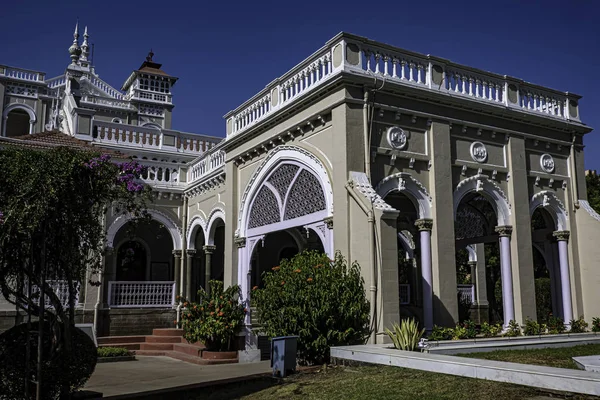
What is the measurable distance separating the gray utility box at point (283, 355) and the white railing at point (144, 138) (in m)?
13.3

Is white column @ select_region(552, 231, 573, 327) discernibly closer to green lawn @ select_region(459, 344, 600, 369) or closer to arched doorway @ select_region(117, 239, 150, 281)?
green lawn @ select_region(459, 344, 600, 369)

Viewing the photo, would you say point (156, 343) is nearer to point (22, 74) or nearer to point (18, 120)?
point (18, 120)

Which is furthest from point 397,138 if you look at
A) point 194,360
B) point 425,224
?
point 194,360

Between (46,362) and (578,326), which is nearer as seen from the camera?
(46,362)

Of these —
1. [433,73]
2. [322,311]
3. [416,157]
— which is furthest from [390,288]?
[433,73]

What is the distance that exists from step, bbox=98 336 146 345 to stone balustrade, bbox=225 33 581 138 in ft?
22.1

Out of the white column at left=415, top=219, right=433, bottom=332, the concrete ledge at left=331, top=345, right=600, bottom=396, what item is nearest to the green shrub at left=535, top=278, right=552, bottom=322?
the white column at left=415, top=219, right=433, bottom=332

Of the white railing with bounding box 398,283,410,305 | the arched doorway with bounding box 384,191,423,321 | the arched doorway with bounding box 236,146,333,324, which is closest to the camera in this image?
the arched doorway with bounding box 236,146,333,324

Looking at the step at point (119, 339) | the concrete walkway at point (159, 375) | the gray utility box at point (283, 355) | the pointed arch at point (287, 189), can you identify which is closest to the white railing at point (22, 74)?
the step at point (119, 339)

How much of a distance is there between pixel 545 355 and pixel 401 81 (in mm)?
6157

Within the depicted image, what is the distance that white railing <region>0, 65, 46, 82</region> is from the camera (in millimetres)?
33438

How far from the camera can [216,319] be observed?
13414 mm

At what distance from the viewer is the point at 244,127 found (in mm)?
16062

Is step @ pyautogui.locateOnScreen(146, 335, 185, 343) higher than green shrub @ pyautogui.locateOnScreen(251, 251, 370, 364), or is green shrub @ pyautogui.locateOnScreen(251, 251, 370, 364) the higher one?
green shrub @ pyautogui.locateOnScreen(251, 251, 370, 364)
